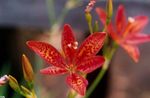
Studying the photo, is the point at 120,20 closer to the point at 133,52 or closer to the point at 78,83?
the point at 133,52

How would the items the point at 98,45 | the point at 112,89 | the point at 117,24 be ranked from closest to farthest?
1. the point at 98,45
2. the point at 117,24
3. the point at 112,89

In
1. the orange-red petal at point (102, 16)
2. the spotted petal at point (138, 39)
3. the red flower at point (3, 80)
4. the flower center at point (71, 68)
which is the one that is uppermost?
the orange-red petal at point (102, 16)

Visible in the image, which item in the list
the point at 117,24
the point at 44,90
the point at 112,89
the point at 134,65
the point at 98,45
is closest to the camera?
the point at 98,45

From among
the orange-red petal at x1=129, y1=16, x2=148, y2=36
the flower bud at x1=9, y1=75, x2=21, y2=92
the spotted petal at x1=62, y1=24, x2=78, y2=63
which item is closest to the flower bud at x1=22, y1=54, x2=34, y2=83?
the flower bud at x1=9, y1=75, x2=21, y2=92

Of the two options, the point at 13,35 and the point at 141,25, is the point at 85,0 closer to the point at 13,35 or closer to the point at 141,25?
the point at 13,35

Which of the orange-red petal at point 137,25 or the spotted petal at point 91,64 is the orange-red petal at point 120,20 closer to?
the orange-red petal at point 137,25

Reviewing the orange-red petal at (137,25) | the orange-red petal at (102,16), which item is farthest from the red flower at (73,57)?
the orange-red petal at (137,25)

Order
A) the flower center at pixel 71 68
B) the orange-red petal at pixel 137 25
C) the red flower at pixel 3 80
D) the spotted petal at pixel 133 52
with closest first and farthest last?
the red flower at pixel 3 80, the flower center at pixel 71 68, the spotted petal at pixel 133 52, the orange-red petal at pixel 137 25

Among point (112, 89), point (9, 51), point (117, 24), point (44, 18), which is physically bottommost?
point (112, 89)

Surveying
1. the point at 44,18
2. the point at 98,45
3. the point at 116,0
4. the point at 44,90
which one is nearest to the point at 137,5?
the point at 116,0
